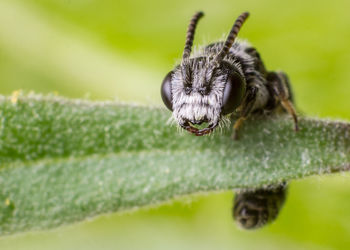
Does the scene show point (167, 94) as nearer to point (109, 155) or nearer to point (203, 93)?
point (203, 93)

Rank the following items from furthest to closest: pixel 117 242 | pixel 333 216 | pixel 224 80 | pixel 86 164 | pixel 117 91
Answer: pixel 117 91 → pixel 117 242 → pixel 333 216 → pixel 86 164 → pixel 224 80

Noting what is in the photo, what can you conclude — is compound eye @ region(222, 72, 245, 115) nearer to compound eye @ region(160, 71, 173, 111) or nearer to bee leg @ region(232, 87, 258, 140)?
bee leg @ region(232, 87, 258, 140)

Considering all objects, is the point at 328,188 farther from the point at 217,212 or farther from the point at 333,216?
the point at 217,212

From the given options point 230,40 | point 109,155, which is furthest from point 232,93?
point 109,155

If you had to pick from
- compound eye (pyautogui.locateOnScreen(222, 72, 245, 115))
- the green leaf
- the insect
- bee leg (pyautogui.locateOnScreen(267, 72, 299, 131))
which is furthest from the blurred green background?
compound eye (pyautogui.locateOnScreen(222, 72, 245, 115))

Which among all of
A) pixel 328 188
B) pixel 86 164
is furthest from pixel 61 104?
pixel 328 188

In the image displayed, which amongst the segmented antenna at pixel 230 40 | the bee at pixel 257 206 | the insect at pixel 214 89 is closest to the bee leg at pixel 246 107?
the insect at pixel 214 89
